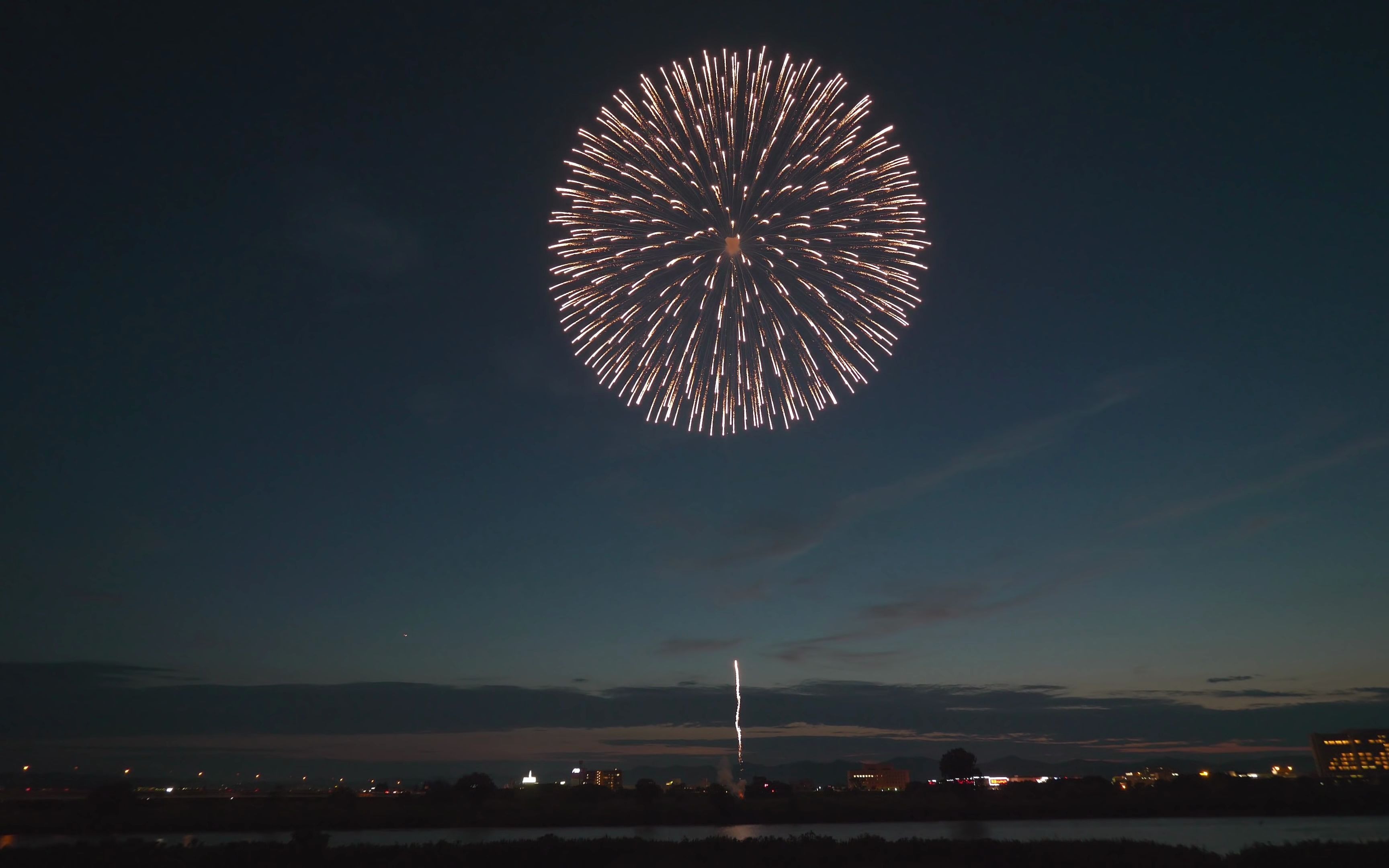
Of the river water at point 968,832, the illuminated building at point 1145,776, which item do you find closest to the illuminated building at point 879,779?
the illuminated building at point 1145,776

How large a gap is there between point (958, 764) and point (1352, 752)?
9893 centimetres

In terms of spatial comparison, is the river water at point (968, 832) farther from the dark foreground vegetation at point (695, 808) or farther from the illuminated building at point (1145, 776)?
the illuminated building at point (1145, 776)

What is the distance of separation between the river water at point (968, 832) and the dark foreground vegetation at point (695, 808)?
105 inches

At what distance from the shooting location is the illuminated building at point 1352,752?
160 metres

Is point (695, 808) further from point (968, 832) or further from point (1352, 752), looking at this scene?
point (1352, 752)

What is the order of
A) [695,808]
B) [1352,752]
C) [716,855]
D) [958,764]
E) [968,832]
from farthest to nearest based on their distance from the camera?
[1352,752]
[958,764]
[695,808]
[968,832]
[716,855]

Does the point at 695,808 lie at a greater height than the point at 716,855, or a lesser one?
lesser

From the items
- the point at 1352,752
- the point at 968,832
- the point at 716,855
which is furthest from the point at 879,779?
the point at 716,855

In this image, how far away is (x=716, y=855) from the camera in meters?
45.7

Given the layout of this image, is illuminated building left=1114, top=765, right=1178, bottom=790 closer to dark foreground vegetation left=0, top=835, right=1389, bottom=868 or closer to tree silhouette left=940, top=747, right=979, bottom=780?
tree silhouette left=940, top=747, right=979, bottom=780

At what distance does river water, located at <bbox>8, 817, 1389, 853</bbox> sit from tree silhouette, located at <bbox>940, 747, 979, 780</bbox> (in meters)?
38.7

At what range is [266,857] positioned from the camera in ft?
151

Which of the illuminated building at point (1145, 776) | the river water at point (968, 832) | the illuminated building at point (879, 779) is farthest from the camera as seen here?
the illuminated building at point (879, 779)

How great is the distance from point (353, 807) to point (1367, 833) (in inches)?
3452
